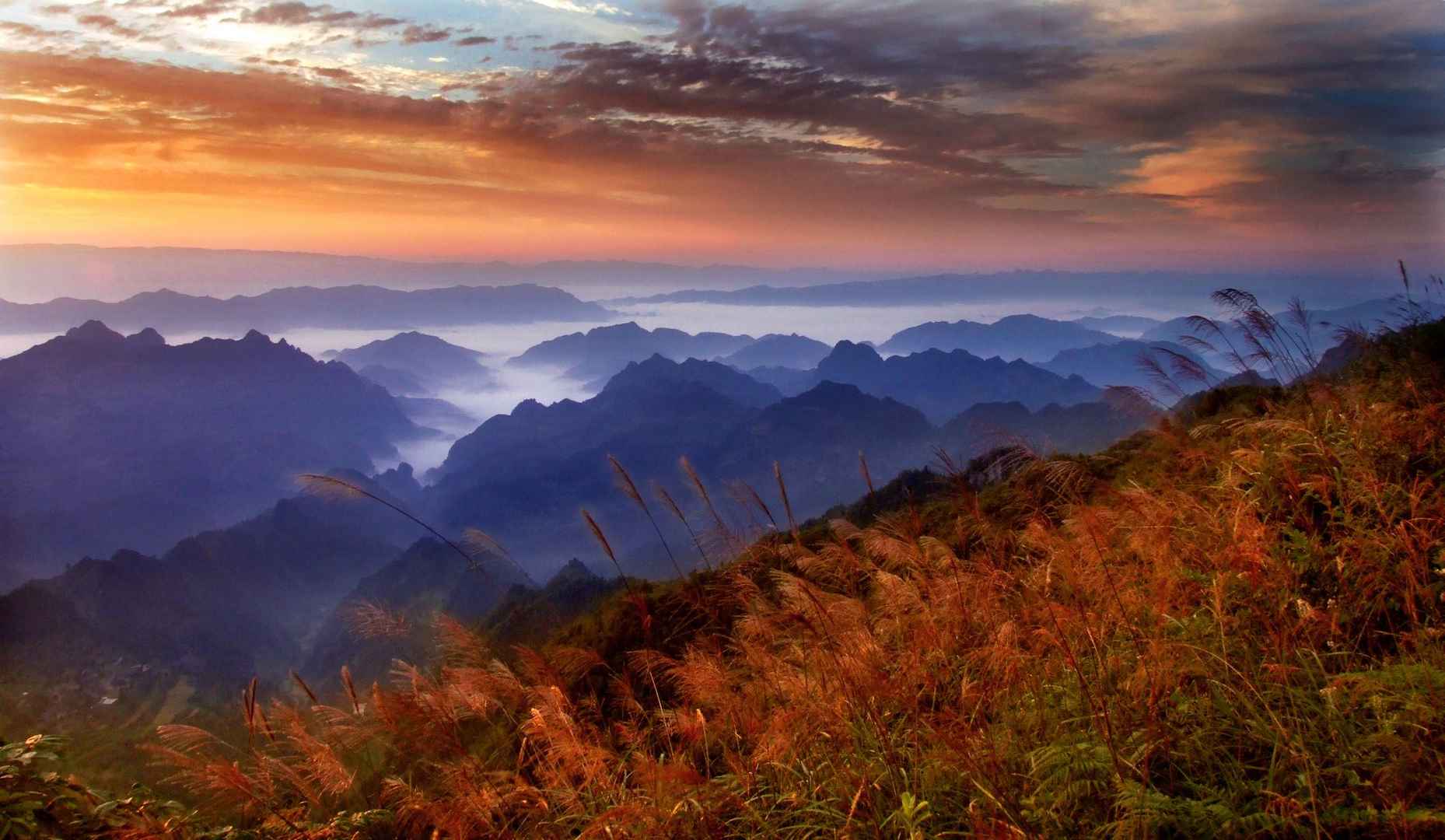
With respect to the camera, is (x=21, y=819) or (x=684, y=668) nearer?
(x=21, y=819)

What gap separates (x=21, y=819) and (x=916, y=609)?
14.1 feet

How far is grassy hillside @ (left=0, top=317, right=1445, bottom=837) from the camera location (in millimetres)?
2359

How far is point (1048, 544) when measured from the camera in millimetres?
4738

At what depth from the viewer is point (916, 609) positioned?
4.52m

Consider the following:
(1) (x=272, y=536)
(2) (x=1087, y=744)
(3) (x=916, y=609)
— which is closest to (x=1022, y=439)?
(3) (x=916, y=609)

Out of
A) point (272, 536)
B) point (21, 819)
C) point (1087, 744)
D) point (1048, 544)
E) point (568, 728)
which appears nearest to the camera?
point (1087, 744)

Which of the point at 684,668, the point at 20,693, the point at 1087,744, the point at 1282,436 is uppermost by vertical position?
the point at 1282,436

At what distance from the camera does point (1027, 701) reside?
10.3ft

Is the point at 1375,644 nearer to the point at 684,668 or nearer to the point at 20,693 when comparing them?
the point at 684,668

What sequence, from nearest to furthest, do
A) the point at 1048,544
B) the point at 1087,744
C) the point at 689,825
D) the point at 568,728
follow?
the point at 1087,744 < the point at 689,825 < the point at 568,728 < the point at 1048,544

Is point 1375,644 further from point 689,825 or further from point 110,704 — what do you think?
point 110,704

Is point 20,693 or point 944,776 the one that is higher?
point 944,776

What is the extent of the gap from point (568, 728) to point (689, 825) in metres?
0.94

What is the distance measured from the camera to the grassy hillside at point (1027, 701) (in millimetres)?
2359
